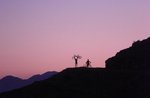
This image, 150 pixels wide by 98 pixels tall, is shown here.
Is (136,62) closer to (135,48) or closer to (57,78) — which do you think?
(135,48)

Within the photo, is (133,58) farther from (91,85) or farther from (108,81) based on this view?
(91,85)

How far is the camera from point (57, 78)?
120m

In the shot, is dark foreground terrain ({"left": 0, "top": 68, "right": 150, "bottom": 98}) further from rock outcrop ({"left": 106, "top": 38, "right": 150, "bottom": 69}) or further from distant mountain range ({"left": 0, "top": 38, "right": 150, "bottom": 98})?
rock outcrop ({"left": 106, "top": 38, "right": 150, "bottom": 69})

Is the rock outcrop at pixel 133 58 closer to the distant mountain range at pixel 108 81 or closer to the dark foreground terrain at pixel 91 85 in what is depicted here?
the distant mountain range at pixel 108 81

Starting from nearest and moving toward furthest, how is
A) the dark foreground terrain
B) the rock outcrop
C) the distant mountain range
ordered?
the dark foreground terrain
the distant mountain range
the rock outcrop

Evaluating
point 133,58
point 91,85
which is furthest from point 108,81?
point 133,58

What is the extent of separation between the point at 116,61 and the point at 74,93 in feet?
79.2

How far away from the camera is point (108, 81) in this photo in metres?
109

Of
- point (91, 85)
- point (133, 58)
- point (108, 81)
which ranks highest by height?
point (133, 58)

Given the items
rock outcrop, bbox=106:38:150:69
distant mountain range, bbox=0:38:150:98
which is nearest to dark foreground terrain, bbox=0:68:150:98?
distant mountain range, bbox=0:38:150:98

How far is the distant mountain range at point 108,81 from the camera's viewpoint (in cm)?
10244

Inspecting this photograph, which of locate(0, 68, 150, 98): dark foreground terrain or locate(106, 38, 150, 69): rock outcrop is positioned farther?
locate(106, 38, 150, 69): rock outcrop

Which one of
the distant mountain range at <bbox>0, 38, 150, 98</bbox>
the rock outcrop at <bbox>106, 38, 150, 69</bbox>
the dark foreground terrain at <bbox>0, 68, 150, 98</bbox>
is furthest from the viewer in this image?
the rock outcrop at <bbox>106, 38, 150, 69</bbox>

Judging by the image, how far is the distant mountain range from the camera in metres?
102
